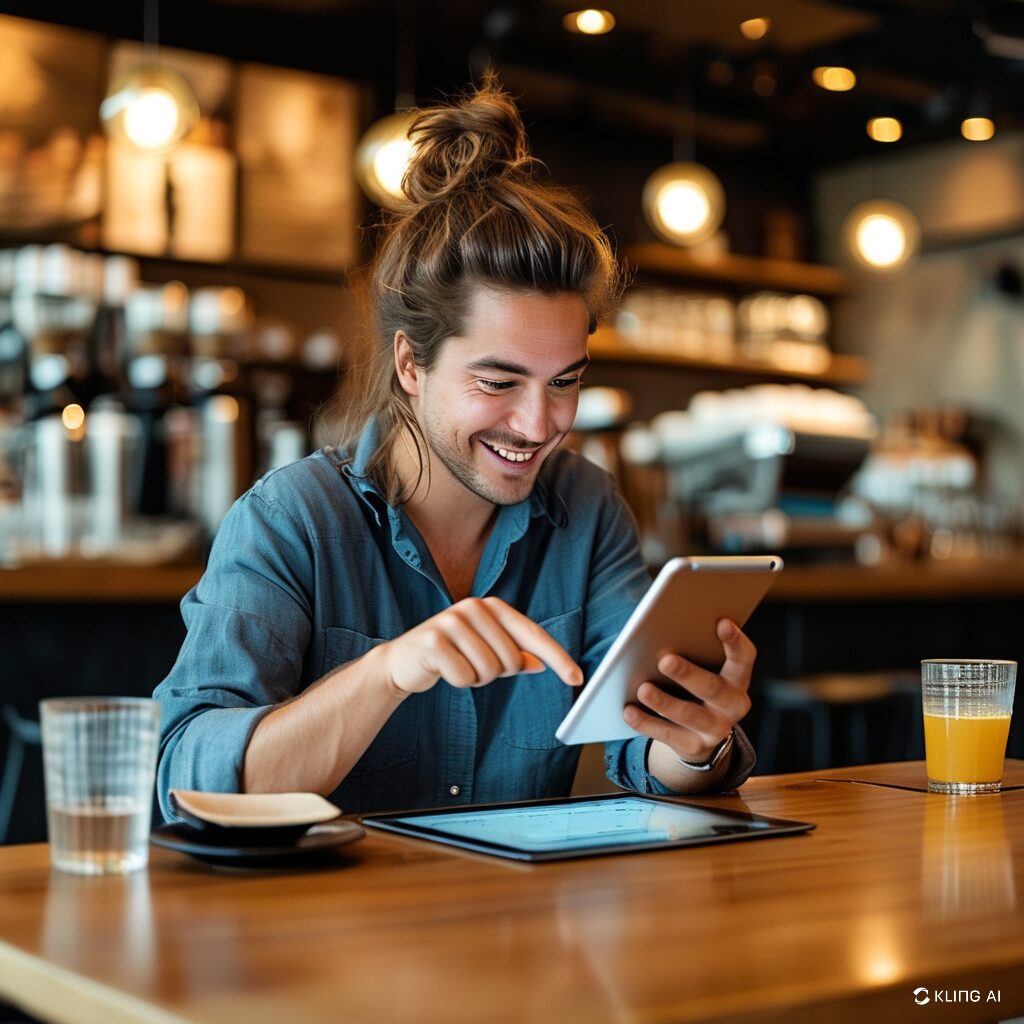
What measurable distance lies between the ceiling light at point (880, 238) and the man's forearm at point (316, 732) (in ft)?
16.7

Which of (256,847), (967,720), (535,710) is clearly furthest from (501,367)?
(256,847)

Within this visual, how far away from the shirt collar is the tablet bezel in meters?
0.48

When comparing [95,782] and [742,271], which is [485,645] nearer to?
[95,782]

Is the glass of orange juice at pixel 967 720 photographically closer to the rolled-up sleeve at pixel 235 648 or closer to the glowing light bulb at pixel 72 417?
the rolled-up sleeve at pixel 235 648

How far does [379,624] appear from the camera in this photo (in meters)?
1.77

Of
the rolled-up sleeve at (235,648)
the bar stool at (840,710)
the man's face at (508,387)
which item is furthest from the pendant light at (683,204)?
the rolled-up sleeve at (235,648)

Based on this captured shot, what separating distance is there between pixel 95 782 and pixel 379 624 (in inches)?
26.3

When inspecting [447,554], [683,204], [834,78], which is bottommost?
[447,554]

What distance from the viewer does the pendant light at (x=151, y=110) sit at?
4.17 metres

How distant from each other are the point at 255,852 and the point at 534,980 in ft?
1.21

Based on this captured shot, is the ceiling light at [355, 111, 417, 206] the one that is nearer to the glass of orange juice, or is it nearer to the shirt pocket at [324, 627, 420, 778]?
the shirt pocket at [324, 627, 420, 778]

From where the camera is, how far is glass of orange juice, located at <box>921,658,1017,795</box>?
1.57 m

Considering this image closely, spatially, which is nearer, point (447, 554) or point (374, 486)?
point (374, 486)

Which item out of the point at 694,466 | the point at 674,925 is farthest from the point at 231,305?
the point at 674,925
